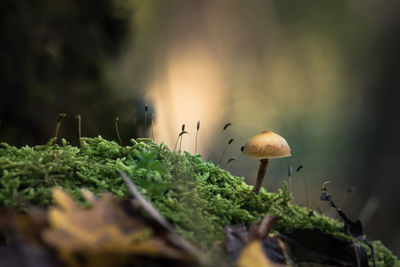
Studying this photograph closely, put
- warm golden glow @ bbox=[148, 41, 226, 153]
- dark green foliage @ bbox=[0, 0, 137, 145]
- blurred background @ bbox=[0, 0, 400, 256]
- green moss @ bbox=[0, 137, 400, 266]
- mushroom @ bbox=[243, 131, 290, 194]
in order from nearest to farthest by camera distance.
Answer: green moss @ bbox=[0, 137, 400, 266]
mushroom @ bbox=[243, 131, 290, 194]
dark green foliage @ bbox=[0, 0, 137, 145]
blurred background @ bbox=[0, 0, 400, 256]
warm golden glow @ bbox=[148, 41, 226, 153]

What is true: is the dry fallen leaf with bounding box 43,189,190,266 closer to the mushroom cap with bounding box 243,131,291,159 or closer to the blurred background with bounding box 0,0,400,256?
the mushroom cap with bounding box 243,131,291,159

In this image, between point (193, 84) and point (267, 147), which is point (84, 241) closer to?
point (267, 147)

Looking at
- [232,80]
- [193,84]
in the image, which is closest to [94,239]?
[232,80]

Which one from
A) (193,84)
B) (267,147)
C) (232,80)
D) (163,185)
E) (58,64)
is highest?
(193,84)

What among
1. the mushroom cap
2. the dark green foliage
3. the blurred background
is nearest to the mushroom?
the mushroom cap

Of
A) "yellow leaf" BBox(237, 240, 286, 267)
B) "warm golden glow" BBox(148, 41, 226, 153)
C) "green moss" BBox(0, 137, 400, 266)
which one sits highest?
"warm golden glow" BBox(148, 41, 226, 153)

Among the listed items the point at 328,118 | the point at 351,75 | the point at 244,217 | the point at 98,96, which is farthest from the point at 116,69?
the point at 351,75

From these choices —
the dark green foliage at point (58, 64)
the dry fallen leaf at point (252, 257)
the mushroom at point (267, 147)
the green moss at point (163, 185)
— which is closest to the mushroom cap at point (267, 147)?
the mushroom at point (267, 147)
